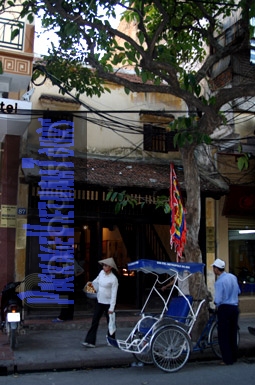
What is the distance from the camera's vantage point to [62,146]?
11.4m

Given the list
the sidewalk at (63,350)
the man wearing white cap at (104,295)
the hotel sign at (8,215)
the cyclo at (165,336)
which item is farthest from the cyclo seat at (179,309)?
the hotel sign at (8,215)

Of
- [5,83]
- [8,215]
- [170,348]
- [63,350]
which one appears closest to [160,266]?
[170,348]

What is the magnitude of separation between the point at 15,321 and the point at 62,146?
5.29 m

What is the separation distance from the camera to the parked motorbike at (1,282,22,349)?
7.50m

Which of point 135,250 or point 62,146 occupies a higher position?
point 62,146

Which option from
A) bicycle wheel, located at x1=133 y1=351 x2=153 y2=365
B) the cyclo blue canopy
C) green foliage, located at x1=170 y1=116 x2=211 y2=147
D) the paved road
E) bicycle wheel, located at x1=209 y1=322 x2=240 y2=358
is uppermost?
green foliage, located at x1=170 y1=116 x2=211 y2=147

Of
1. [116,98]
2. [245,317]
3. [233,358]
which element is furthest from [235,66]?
[233,358]

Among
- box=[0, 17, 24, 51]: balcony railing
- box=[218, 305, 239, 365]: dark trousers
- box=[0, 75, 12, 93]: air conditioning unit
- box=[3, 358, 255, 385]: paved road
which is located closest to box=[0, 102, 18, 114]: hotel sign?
box=[0, 75, 12, 93]: air conditioning unit

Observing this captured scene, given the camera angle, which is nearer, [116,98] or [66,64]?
[66,64]

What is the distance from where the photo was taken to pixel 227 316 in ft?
23.1

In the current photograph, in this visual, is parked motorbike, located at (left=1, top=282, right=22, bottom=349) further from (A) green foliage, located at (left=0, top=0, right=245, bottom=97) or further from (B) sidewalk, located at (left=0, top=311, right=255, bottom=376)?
(A) green foliage, located at (left=0, top=0, right=245, bottom=97)

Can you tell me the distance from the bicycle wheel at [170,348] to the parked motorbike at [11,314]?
8.57 feet

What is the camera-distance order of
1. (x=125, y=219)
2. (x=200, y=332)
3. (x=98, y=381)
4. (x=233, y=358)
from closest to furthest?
(x=98, y=381), (x=233, y=358), (x=200, y=332), (x=125, y=219)

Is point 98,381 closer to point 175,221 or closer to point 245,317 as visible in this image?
point 175,221
